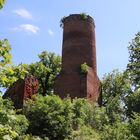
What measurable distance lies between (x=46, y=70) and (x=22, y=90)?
20.9m

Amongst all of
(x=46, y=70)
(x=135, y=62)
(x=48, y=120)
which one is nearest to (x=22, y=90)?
(x=48, y=120)

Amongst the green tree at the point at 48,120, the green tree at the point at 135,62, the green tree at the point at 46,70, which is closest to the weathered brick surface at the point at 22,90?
the green tree at the point at 48,120

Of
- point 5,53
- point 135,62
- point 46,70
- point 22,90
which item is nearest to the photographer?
point 5,53

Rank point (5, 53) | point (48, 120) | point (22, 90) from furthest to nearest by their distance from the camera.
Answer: point (22, 90), point (48, 120), point (5, 53)

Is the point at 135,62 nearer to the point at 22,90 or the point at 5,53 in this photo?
the point at 22,90

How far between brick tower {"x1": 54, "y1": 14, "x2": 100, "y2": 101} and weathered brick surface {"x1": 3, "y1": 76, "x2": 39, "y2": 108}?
10.9m

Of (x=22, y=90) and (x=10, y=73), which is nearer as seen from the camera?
(x=10, y=73)

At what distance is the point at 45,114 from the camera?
1617 cm

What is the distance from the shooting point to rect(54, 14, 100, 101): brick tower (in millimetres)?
30109

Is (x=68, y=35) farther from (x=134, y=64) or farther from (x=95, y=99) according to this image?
(x=134, y=64)

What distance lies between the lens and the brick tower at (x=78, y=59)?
98.8 ft

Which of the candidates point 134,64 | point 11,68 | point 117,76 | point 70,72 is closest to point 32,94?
point 134,64

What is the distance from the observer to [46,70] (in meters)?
39.1

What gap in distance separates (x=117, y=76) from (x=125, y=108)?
14.4 ft
